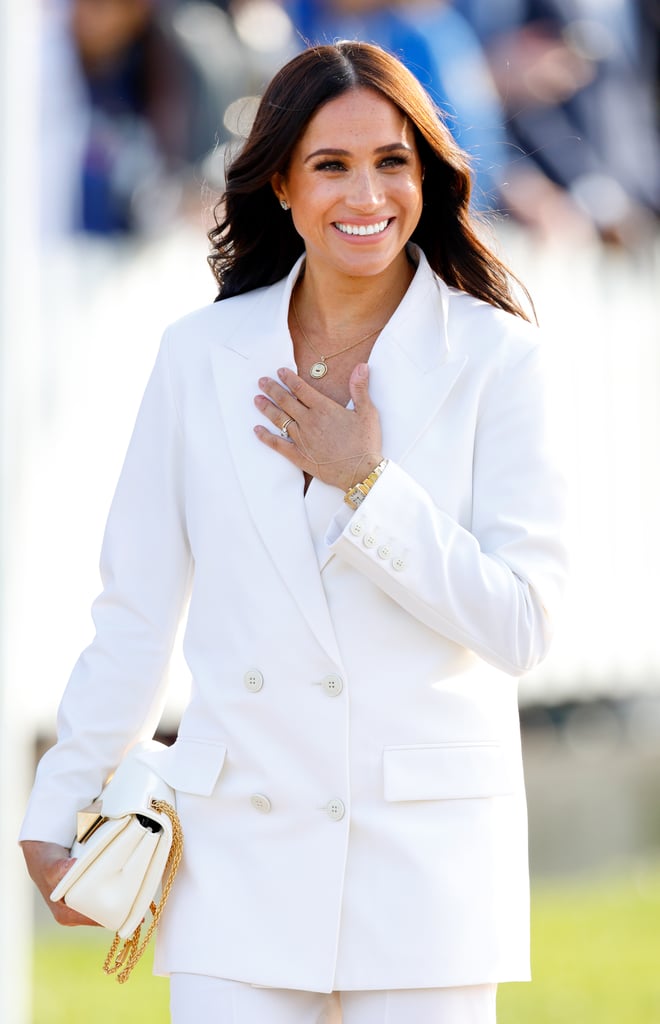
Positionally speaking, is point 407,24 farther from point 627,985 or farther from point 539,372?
point 539,372

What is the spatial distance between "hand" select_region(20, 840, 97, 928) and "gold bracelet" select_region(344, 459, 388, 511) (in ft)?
2.13

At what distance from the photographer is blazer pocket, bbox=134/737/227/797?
2547mm

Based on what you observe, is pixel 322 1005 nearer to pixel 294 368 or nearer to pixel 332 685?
pixel 332 685

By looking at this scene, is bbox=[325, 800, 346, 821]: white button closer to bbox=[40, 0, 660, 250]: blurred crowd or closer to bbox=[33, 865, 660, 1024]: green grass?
bbox=[33, 865, 660, 1024]: green grass

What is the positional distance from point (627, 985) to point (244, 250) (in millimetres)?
2951

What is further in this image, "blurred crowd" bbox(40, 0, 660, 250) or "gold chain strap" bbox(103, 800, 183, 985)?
"blurred crowd" bbox(40, 0, 660, 250)

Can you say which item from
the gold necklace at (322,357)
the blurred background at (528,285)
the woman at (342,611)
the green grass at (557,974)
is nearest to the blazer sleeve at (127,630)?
the woman at (342,611)

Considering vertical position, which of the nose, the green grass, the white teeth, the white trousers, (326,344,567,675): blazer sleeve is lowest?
the green grass

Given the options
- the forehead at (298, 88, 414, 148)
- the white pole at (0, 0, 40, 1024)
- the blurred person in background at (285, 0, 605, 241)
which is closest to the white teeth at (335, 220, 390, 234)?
the forehead at (298, 88, 414, 148)

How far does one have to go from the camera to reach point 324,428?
2.53 metres

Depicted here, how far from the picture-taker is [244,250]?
287 centimetres

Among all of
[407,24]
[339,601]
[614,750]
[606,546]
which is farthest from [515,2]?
[339,601]

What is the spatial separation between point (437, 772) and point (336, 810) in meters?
0.15

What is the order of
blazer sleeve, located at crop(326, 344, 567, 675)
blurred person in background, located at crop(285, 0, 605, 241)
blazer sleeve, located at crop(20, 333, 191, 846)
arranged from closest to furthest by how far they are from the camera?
1. blazer sleeve, located at crop(326, 344, 567, 675)
2. blazer sleeve, located at crop(20, 333, 191, 846)
3. blurred person in background, located at crop(285, 0, 605, 241)
